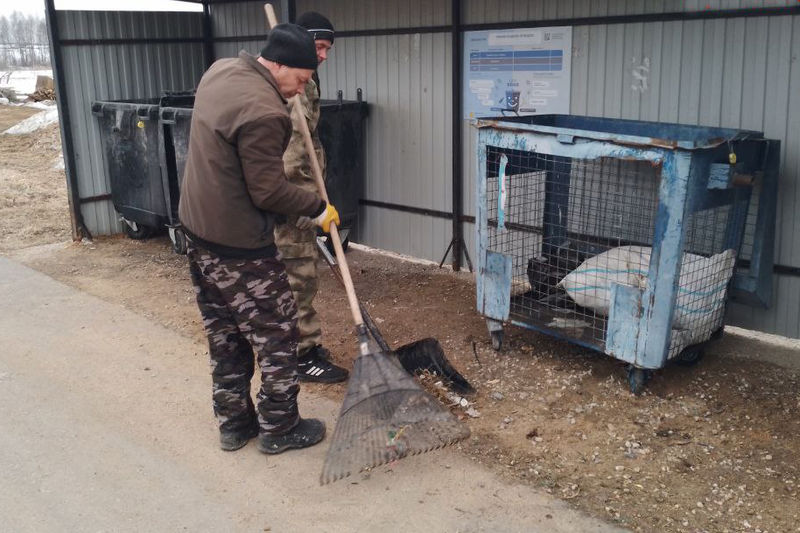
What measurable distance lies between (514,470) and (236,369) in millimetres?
1331

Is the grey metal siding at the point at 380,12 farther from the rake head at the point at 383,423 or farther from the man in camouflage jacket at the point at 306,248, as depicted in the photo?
the rake head at the point at 383,423

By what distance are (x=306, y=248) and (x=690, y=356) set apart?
7.26 feet

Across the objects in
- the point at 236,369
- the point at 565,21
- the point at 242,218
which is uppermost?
the point at 565,21

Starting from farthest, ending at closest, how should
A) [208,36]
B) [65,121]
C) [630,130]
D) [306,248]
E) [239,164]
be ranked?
[208,36] < [65,121] < [630,130] < [306,248] < [239,164]

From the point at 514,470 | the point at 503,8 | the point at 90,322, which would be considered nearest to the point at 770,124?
the point at 503,8

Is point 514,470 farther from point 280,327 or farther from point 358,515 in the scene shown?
point 280,327

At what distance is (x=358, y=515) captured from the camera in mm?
3143

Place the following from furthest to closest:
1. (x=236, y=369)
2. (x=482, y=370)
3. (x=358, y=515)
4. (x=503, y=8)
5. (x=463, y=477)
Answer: (x=503, y=8)
(x=482, y=370)
(x=236, y=369)
(x=463, y=477)
(x=358, y=515)

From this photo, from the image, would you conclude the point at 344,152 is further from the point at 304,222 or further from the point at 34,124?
the point at 34,124

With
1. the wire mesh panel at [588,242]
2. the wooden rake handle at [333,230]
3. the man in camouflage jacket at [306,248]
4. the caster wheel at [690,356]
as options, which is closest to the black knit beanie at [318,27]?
the man in camouflage jacket at [306,248]

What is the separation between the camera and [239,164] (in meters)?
3.25

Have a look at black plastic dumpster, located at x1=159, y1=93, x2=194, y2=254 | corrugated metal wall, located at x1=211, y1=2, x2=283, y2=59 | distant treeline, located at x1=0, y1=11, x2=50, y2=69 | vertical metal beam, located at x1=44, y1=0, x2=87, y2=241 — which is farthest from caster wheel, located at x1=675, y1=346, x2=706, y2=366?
distant treeline, located at x1=0, y1=11, x2=50, y2=69

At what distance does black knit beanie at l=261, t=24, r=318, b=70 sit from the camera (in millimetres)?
3281

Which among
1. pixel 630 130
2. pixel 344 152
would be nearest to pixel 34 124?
pixel 344 152
